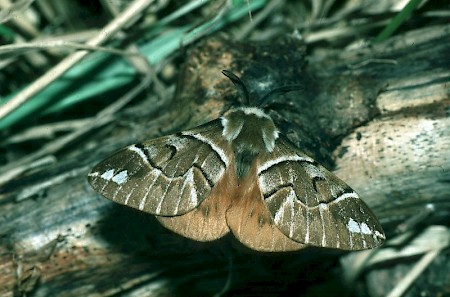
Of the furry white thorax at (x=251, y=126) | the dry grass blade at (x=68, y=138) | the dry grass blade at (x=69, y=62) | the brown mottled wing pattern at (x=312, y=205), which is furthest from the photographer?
the dry grass blade at (x=68, y=138)

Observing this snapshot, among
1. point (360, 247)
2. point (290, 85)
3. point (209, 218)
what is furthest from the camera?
point (290, 85)

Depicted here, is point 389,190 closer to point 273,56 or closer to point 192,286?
point 273,56

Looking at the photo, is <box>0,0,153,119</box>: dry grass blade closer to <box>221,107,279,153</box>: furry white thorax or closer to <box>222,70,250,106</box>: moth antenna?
<box>222,70,250,106</box>: moth antenna

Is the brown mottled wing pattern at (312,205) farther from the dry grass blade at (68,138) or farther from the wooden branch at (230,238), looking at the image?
the dry grass blade at (68,138)

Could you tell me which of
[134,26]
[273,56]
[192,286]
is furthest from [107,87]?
[192,286]

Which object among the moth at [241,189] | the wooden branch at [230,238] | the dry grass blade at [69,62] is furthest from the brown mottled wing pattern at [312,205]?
the dry grass blade at [69,62]

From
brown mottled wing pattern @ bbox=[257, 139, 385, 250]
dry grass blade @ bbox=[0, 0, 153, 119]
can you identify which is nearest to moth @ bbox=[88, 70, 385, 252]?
brown mottled wing pattern @ bbox=[257, 139, 385, 250]
